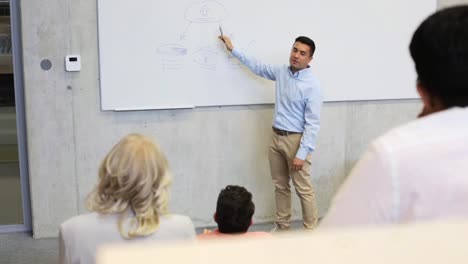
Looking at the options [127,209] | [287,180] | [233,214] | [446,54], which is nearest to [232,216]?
[233,214]

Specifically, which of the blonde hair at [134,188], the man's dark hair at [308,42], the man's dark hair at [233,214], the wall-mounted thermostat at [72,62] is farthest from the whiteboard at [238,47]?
the blonde hair at [134,188]

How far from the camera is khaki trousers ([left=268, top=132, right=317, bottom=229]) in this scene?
12.6 ft

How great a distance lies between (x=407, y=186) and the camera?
0.77 meters

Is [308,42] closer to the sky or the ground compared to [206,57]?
closer to the sky

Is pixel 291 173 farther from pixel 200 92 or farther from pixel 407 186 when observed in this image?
pixel 407 186

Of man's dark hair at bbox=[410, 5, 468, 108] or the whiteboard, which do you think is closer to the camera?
man's dark hair at bbox=[410, 5, 468, 108]

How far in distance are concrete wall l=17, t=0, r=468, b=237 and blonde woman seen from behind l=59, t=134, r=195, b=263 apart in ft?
7.36

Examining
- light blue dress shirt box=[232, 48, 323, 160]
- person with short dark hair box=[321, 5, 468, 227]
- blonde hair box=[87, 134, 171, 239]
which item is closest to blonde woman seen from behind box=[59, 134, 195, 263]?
blonde hair box=[87, 134, 171, 239]

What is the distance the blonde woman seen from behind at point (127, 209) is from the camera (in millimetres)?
1610

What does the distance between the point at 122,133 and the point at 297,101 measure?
1270 mm

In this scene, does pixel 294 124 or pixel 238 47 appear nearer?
pixel 294 124

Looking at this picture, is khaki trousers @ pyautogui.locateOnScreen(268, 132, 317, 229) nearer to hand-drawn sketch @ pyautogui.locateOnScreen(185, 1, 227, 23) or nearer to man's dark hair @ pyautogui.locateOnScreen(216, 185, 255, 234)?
hand-drawn sketch @ pyautogui.locateOnScreen(185, 1, 227, 23)

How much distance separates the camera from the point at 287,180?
4.01 m

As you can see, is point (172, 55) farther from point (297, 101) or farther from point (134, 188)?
point (134, 188)
